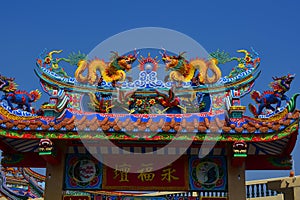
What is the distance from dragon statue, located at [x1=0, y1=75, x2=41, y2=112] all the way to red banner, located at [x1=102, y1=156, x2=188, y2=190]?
272 centimetres

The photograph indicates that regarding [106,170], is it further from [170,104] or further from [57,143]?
[170,104]

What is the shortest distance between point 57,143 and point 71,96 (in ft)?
5.71

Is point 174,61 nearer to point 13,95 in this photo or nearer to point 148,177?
point 148,177

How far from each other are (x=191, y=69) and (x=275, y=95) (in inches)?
95.2

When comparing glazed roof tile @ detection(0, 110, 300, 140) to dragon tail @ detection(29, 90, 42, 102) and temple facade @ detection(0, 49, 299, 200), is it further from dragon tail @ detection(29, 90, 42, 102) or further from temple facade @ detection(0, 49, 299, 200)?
dragon tail @ detection(29, 90, 42, 102)

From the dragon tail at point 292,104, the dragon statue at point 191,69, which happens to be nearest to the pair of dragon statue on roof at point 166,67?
the dragon statue at point 191,69

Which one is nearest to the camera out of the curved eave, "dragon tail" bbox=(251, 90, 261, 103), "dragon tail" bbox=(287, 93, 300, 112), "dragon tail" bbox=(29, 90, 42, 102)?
the curved eave

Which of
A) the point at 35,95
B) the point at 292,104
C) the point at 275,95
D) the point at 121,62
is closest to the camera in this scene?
the point at 292,104

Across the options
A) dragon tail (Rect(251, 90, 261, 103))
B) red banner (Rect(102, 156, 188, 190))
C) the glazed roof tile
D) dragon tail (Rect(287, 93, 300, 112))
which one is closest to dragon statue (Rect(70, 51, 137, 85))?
the glazed roof tile

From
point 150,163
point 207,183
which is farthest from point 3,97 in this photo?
point 207,183

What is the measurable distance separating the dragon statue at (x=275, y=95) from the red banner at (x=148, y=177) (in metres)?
2.36

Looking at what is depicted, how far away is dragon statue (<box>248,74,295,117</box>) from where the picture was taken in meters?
10.9

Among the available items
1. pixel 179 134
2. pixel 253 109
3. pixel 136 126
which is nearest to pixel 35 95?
pixel 136 126

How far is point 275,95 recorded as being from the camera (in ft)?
36.1
